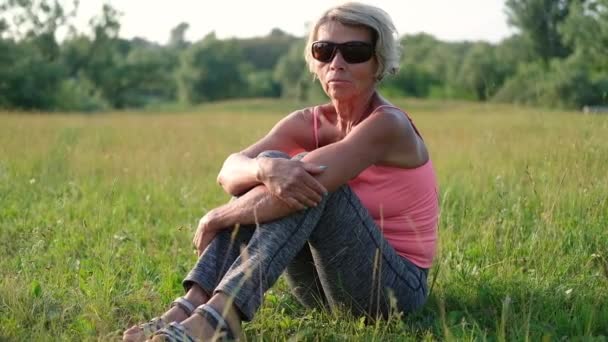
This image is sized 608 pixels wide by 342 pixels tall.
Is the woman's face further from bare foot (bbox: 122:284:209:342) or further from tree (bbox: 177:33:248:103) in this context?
tree (bbox: 177:33:248:103)

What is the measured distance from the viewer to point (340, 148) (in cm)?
268

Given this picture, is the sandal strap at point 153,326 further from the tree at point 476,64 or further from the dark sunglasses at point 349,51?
the tree at point 476,64

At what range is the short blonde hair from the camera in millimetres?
2854

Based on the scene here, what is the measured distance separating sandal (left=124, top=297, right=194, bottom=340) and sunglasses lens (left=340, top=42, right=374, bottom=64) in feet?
3.87

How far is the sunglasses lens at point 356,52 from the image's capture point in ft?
9.41

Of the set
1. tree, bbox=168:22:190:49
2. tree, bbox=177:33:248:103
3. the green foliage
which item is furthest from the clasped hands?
tree, bbox=168:22:190:49

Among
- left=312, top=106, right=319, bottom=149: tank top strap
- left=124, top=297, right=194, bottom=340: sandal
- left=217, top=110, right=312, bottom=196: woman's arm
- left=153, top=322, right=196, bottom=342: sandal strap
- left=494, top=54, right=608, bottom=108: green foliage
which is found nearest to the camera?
left=153, top=322, right=196, bottom=342: sandal strap

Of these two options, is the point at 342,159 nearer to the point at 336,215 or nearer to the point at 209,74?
the point at 336,215

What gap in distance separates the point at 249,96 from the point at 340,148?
71.7 m

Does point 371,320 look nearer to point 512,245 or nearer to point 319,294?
point 319,294

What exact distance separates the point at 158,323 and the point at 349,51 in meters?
1.32

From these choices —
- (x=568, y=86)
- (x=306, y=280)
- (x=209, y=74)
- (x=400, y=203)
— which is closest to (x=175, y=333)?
(x=306, y=280)

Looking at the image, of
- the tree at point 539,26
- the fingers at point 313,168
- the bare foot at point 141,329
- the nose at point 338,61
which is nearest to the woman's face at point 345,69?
the nose at point 338,61

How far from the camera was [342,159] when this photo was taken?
2623mm
